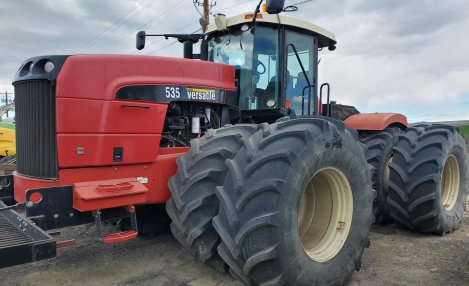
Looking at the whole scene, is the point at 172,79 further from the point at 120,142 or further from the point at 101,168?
the point at 101,168

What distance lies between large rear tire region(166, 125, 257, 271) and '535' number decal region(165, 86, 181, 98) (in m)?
0.64

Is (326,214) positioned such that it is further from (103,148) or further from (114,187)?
(103,148)

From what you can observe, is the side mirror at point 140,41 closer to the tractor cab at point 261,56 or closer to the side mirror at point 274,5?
the tractor cab at point 261,56

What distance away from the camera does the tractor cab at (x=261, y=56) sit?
4.79 m

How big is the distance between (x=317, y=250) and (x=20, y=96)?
118 inches

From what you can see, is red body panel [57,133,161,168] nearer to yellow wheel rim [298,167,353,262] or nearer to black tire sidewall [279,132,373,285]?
black tire sidewall [279,132,373,285]

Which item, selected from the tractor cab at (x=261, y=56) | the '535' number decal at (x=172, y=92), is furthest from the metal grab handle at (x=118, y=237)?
the tractor cab at (x=261, y=56)

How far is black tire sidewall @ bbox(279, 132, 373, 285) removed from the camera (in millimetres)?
3219

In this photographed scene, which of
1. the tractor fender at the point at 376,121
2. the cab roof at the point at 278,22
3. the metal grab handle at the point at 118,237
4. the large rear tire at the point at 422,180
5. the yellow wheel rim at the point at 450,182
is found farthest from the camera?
the yellow wheel rim at the point at 450,182

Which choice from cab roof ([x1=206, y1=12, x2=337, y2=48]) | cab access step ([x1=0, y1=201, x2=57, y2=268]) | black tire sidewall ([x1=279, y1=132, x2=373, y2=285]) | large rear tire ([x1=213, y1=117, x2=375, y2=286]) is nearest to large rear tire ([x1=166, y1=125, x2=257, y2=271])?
large rear tire ([x1=213, y1=117, x2=375, y2=286])

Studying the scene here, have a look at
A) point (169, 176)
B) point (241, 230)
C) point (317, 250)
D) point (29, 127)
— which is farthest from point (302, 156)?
point (29, 127)

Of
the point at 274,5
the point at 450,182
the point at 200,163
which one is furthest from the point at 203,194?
the point at 450,182

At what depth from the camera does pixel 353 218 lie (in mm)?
3910

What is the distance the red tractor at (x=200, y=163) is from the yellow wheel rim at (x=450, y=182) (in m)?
2.56
